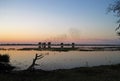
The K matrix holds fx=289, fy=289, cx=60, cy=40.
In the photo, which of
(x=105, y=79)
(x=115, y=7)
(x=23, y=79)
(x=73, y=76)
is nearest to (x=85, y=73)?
(x=73, y=76)

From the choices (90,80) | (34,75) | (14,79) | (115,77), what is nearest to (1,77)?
(14,79)

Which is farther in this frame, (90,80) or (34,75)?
(34,75)

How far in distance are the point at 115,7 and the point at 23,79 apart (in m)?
15.0

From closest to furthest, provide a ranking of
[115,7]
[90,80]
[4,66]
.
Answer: [90,80] → [4,66] → [115,7]

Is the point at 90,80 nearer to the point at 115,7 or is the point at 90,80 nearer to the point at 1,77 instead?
the point at 1,77

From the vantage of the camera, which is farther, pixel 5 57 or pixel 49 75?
pixel 5 57

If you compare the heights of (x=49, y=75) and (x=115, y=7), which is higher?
(x=115, y=7)

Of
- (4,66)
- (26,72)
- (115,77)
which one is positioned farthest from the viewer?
(4,66)

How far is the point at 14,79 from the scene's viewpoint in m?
18.5

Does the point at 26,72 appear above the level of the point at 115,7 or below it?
below

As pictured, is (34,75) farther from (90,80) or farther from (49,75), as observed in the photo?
(90,80)

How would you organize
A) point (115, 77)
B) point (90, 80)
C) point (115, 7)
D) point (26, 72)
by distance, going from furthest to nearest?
1. point (115, 7)
2. point (26, 72)
3. point (115, 77)
4. point (90, 80)

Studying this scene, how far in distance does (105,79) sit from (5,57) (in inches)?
607

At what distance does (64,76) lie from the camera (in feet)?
65.3
